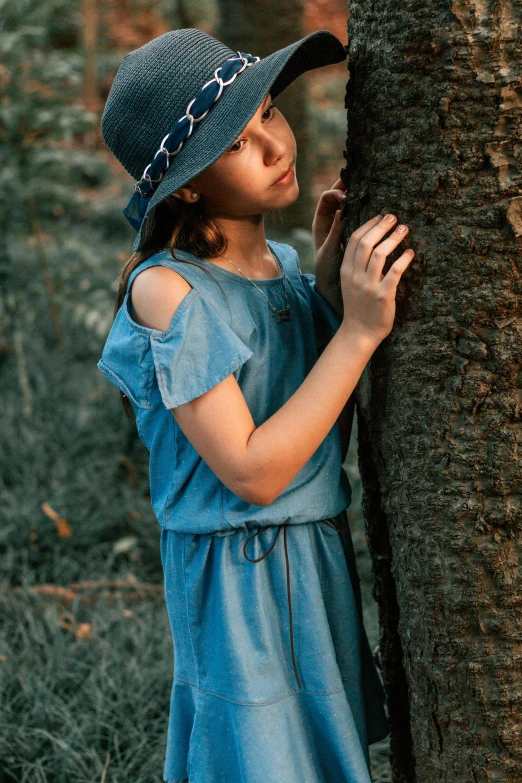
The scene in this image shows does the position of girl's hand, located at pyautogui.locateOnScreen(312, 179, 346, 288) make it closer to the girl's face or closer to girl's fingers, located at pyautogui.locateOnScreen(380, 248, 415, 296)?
the girl's face

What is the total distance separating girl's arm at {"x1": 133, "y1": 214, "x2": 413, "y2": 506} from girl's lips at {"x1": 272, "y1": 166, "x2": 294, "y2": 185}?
208 millimetres

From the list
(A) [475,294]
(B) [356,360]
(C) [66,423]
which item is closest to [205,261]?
(B) [356,360]

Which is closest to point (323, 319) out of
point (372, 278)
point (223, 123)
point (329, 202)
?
point (329, 202)

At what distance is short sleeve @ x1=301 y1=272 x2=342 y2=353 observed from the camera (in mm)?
1658

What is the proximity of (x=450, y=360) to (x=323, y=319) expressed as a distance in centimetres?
40

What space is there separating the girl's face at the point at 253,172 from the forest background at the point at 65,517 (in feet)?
1.44

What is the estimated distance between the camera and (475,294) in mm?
1276

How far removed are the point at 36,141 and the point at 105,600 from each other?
9.56ft

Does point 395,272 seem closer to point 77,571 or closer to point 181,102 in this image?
point 181,102

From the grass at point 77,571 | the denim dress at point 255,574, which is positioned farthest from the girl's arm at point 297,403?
the grass at point 77,571

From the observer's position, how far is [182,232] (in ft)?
5.00

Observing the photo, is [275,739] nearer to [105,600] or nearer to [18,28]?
[105,600]

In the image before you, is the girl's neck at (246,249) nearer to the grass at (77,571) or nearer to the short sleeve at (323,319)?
the short sleeve at (323,319)

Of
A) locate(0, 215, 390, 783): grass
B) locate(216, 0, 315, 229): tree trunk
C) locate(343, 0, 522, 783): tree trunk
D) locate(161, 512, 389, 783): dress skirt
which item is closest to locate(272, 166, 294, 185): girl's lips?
locate(343, 0, 522, 783): tree trunk
